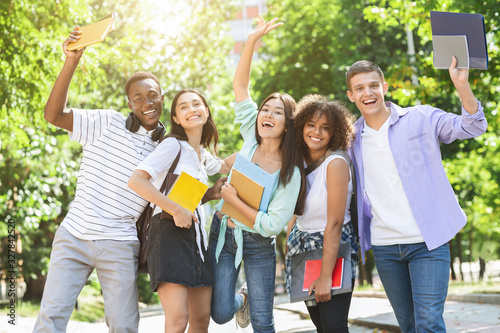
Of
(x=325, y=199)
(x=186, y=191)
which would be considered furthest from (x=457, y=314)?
(x=186, y=191)

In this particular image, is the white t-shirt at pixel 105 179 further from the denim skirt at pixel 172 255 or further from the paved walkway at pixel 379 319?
the paved walkway at pixel 379 319

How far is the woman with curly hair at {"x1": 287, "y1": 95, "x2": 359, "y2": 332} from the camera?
13.8ft

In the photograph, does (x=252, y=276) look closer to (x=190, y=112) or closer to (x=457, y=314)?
(x=190, y=112)

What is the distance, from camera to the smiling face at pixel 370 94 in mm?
4461

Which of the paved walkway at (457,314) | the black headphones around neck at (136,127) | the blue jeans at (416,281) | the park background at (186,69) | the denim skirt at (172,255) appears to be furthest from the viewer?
the park background at (186,69)

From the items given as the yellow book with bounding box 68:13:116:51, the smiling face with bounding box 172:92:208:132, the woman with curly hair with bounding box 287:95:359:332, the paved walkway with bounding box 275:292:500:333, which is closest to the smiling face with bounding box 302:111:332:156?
the woman with curly hair with bounding box 287:95:359:332

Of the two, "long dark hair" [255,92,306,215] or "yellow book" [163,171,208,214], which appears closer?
"yellow book" [163,171,208,214]

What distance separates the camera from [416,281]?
4.19m

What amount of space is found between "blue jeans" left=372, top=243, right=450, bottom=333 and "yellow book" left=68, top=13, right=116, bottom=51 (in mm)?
2357

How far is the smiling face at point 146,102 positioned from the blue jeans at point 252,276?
3.24 feet

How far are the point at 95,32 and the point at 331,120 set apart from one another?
173 centimetres

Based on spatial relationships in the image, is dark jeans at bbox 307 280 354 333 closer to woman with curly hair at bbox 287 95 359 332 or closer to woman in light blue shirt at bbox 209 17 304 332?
woman with curly hair at bbox 287 95 359 332

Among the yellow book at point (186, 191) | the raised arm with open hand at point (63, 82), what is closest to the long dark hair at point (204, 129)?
the yellow book at point (186, 191)

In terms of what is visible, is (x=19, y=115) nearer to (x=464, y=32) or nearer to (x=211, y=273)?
(x=211, y=273)
